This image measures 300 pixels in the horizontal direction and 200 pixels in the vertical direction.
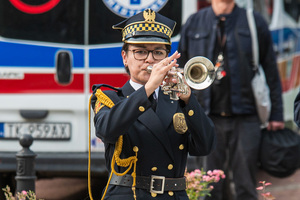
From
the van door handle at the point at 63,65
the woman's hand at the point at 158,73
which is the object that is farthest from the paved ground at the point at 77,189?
the woman's hand at the point at 158,73

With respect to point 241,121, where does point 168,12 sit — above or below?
above

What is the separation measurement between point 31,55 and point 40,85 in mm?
279

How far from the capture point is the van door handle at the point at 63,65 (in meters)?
6.39

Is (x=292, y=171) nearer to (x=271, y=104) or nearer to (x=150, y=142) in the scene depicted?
(x=271, y=104)

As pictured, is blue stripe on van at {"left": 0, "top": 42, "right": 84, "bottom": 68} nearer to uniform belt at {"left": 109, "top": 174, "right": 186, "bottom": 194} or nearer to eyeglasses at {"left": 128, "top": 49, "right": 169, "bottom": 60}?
eyeglasses at {"left": 128, "top": 49, "right": 169, "bottom": 60}

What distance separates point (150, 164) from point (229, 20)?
8.81 ft

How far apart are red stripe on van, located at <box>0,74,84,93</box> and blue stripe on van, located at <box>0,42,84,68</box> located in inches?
4.3

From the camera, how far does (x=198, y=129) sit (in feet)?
11.1

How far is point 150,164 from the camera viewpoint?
340cm

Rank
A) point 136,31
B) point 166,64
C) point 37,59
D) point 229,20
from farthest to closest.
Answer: point 37,59, point 229,20, point 136,31, point 166,64

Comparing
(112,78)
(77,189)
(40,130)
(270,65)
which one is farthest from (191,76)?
(77,189)

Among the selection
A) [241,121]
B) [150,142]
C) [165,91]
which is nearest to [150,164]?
[150,142]

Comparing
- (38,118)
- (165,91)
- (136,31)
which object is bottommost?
(38,118)

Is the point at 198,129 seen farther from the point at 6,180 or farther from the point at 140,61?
the point at 6,180
